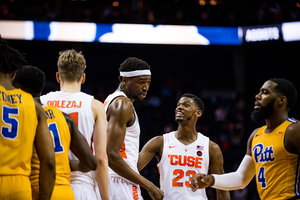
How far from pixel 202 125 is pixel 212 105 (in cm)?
149

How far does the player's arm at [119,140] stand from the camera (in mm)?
3752

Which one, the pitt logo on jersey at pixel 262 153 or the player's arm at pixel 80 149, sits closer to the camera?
the player's arm at pixel 80 149

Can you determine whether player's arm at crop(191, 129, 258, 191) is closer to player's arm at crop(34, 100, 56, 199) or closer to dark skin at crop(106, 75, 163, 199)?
dark skin at crop(106, 75, 163, 199)

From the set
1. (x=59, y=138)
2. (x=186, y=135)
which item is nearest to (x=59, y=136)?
(x=59, y=138)

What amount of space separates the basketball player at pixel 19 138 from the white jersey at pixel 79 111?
23.3 inches

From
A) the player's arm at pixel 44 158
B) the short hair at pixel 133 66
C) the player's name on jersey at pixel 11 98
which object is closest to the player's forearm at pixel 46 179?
the player's arm at pixel 44 158

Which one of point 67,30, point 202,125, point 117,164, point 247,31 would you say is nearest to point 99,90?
point 67,30

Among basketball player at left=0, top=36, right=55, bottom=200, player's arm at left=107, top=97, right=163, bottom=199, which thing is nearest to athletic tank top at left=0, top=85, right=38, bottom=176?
basketball player at left=0, top=36, right=55, bottom=200

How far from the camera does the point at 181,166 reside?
490 cm

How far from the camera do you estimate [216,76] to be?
18.5 metres

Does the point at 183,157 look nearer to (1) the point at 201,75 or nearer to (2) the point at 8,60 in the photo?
(2) the point at 8,60

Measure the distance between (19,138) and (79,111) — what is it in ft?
2.71

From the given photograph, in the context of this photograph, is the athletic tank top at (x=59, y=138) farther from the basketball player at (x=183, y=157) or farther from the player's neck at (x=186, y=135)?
the player's neck at (x=186, y=135)

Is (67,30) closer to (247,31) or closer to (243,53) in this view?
(247,31)
